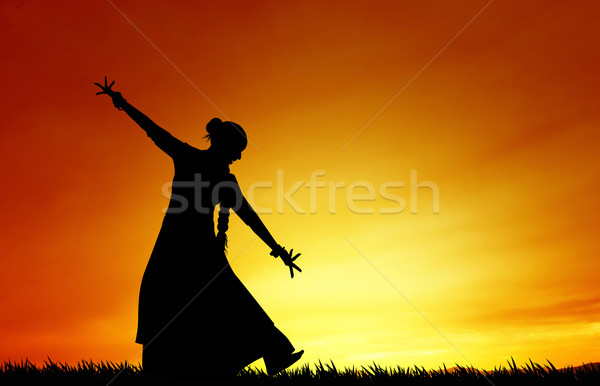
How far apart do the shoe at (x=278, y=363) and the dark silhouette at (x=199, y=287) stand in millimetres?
10

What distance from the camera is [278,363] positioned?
19.0 ft

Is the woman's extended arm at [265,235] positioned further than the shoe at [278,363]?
Yes

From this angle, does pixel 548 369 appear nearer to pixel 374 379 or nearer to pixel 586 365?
pixel 586 365

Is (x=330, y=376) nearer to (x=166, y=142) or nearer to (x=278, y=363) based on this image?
(x=278, y=363)

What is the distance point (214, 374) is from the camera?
548 centimetres

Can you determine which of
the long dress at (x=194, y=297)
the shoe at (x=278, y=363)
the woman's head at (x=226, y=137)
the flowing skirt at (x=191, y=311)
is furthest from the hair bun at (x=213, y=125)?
the shoe at (x=278, y=363)

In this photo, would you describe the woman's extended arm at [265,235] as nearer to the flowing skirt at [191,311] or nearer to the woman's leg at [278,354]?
the flowing skirt at [191,311]

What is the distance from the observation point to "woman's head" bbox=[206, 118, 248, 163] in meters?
5.74

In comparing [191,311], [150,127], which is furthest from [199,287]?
[150,127]

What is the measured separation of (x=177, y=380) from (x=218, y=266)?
3.72 feet

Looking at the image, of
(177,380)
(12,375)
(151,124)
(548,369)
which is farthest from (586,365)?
(12,375)

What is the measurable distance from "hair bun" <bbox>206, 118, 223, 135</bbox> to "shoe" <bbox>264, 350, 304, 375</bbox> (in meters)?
2.38

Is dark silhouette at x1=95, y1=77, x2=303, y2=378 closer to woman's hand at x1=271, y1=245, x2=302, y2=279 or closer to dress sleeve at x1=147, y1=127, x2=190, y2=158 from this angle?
dress sleeve at x1=147, y1=127, x2=190, y2=158

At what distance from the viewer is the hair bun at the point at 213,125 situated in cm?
577
